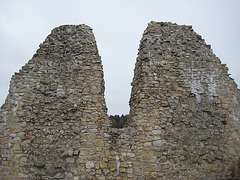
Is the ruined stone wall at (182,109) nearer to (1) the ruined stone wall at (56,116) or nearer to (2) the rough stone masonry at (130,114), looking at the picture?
(2) the rough stone masonry at (130,114)

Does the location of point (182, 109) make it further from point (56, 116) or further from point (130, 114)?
point (56, 116)

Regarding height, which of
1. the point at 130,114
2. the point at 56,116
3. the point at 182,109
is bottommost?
the point at 56,116

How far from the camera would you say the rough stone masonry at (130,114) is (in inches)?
207

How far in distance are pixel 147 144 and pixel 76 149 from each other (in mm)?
1987

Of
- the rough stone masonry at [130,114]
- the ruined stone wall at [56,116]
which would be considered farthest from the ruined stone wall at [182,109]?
the ruined stone wall at [56,116]

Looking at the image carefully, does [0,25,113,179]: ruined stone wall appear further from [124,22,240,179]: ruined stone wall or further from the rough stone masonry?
[124,22,240,179]: ruined stone wall

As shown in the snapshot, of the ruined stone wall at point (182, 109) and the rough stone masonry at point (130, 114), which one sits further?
the ruined stone wall at point (182, 109)

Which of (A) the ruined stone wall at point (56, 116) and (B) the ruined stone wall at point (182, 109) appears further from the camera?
(B) the ruined stone wall at point (182, 109)

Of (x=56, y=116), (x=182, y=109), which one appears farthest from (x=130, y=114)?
(x=56, y=116)

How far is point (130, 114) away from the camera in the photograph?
6219mm

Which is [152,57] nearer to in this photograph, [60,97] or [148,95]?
[148,95]

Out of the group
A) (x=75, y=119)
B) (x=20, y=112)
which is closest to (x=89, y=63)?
(x=75, y=119)

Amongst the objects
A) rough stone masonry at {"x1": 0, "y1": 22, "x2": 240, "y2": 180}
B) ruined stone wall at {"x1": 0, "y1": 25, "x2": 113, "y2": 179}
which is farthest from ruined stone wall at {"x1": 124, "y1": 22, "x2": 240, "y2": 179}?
ruined stone wall at {"x1": 0, "y1": 25, "x2": 113, "y2": 179}

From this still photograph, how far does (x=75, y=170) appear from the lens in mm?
5172
